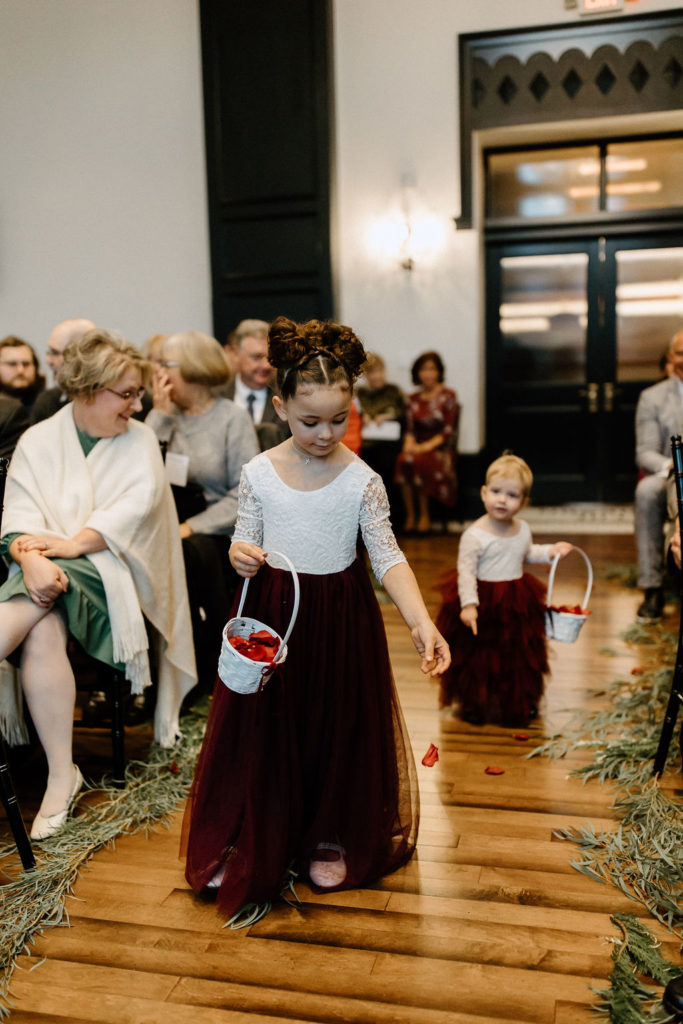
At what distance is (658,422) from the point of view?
199 inches

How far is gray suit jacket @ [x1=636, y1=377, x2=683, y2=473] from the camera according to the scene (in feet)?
16.3

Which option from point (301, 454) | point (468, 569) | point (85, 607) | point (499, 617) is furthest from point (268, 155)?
point (301, 454)

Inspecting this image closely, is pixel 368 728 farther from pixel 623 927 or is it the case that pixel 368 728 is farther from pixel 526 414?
pixel 526 414

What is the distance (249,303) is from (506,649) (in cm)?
558

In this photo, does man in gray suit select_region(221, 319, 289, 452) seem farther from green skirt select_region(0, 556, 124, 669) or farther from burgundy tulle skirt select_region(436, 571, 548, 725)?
green skirt select_region(0, 556, 124, 669)

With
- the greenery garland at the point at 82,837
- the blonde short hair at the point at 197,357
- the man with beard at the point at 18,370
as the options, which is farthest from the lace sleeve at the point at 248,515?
the man with beard at the point at 18,370

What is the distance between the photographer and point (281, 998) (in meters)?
1.78

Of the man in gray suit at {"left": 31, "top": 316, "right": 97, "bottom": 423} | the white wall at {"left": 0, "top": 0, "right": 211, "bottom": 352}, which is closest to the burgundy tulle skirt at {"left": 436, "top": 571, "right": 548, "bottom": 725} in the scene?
the man in gray suit at {"left": 31, "top": 316, "right": 97, "bottom": 423}

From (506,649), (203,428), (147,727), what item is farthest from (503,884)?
(203,428)

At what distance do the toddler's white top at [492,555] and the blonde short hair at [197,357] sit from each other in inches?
47.8

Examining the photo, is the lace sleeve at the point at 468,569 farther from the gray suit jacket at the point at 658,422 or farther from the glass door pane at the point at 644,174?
the glass door pane at the point at 644,174

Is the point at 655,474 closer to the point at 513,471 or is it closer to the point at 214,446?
the point at 513,471

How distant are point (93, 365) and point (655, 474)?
3.30 meters

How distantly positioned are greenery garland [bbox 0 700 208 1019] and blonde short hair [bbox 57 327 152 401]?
1.21 meters
